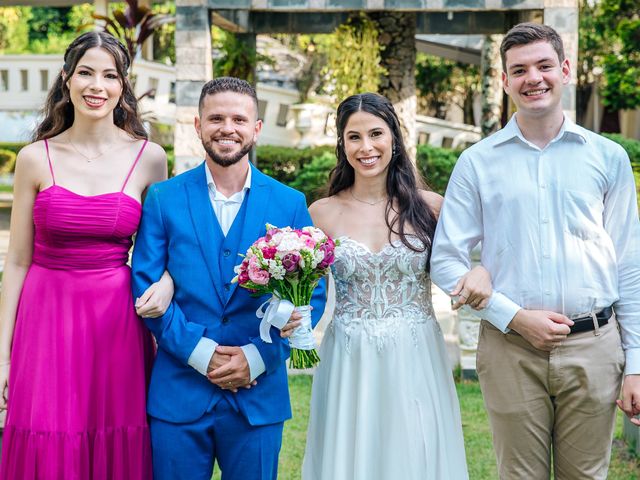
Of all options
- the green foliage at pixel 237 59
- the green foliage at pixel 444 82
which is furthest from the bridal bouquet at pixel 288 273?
the green foliage at pixel 444 82

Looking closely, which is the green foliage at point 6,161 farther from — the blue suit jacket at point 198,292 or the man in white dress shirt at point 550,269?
the man in white dress shirt at point 550,269

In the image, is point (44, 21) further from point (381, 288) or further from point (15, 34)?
point (381, 288)

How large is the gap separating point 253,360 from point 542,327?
109cm

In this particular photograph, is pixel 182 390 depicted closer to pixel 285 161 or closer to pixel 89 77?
pixel 89 77

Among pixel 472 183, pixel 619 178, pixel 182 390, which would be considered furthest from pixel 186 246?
pixel 619 178

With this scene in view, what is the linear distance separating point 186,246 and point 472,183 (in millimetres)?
1141

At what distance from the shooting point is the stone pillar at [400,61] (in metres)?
11.8

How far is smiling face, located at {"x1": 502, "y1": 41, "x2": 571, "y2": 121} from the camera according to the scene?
3336 millimetres

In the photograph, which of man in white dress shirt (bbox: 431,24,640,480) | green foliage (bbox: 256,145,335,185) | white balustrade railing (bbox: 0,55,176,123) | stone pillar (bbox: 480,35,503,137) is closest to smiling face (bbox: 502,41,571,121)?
man in white dress shirt (bbox: 431,24,640,480)

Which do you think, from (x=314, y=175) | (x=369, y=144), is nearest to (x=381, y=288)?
(x=369, y=144)

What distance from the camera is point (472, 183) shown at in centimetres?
347

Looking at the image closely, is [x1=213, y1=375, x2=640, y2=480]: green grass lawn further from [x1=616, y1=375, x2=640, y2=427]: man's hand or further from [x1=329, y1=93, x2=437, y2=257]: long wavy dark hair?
[x1=329, y1=93, x2=437, y2=257]: long wavy dark hair

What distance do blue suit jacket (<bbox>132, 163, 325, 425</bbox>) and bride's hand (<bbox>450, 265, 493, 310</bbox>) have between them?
0.70m

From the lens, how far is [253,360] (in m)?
3.36
